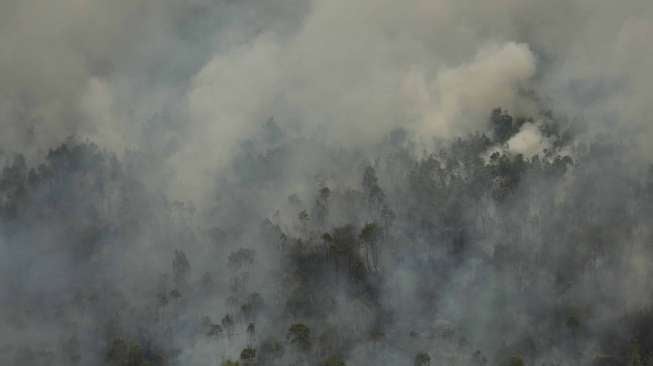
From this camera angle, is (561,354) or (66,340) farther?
(66,340)

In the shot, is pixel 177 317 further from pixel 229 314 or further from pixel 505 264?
pixel 505 264

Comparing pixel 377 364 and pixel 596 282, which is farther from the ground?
pixel 596 282

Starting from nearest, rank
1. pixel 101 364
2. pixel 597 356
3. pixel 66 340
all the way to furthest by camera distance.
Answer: pixel 597 356 < pixel 101 364 < pixel 66 340

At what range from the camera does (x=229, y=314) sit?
19525 centimetres

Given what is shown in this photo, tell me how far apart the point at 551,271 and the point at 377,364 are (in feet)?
170

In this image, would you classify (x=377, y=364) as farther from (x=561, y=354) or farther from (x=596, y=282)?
(x=596, y=282)

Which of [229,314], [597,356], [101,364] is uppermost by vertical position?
[229,314]

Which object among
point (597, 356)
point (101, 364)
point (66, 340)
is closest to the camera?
point (597, 356)

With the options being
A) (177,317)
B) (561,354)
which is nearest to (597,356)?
(561,354)

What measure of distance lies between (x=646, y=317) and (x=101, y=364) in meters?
127

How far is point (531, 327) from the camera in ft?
583

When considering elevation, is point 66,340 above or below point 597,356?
above

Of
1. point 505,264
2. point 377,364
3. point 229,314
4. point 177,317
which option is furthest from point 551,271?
point 177,317

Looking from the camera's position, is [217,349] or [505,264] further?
[505,264]
